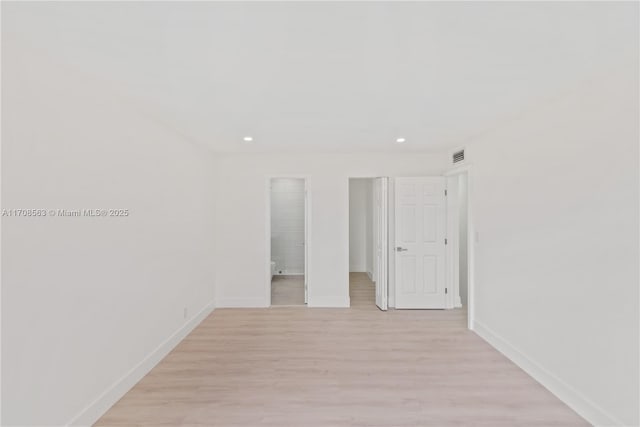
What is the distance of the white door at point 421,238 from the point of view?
15.1 feet

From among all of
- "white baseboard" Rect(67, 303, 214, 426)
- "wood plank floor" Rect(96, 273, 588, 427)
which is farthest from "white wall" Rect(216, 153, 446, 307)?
"white baseboard" Rect(67, 303, 214, 426)

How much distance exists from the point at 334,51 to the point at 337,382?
8.39 ft

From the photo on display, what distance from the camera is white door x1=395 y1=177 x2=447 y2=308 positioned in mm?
4605

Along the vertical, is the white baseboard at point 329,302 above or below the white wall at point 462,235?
below

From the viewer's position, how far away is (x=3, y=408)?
1522 mm

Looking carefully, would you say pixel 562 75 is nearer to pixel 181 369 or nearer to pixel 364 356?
pixel 364 356

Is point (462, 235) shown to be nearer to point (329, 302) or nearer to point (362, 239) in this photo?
point (329, 302)

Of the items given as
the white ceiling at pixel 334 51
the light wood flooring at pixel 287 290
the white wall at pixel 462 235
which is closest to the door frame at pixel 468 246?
the white wall at pixel 462 235

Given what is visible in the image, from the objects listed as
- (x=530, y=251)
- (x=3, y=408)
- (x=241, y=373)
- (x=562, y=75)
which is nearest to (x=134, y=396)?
(x=241, y=373)

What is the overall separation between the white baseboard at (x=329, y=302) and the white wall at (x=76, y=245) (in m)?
2.17

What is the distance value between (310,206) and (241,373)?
2.60 m

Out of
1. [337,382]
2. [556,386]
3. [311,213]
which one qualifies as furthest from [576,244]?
[311,213]

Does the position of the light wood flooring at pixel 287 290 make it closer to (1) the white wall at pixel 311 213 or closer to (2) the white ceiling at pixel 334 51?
(1) the white wall at pixel 311 213

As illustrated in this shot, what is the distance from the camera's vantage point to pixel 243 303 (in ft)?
15.6
